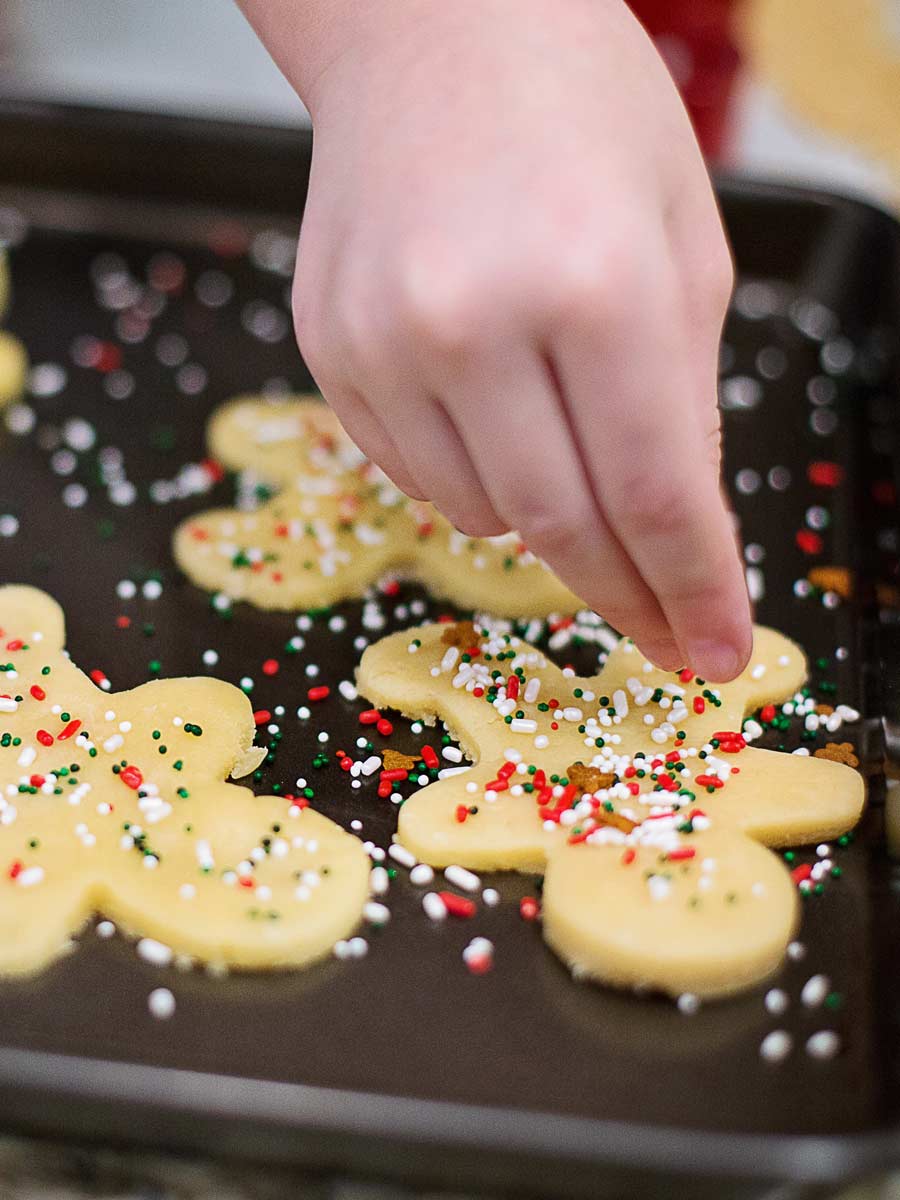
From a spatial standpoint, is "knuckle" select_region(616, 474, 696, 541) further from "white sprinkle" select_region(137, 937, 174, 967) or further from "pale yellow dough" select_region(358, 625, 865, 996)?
"white sprinkle" select_region(137, 937, 174, 967)

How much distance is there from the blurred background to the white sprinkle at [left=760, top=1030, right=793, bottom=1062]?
1.47 m

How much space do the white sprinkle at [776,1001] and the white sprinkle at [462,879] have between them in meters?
0.21

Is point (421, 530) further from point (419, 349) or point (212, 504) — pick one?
point (419, 349)

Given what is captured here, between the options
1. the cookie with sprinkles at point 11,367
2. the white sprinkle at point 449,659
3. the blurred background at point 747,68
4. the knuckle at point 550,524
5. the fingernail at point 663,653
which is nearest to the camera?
the knuckle at point 550,524

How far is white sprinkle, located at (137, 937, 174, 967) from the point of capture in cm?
89

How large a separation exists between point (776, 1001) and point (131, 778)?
0.48m

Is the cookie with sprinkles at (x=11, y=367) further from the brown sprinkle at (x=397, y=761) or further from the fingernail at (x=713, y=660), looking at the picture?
the fingernail at (x=713, y=660)

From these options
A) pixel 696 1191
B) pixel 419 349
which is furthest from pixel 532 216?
pixel 696 1191

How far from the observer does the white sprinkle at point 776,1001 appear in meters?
0.87

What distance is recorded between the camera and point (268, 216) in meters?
1.65

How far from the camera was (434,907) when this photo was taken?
0.93 m

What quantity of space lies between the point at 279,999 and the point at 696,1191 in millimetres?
284

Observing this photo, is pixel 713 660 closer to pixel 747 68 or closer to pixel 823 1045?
pixel 823 1045

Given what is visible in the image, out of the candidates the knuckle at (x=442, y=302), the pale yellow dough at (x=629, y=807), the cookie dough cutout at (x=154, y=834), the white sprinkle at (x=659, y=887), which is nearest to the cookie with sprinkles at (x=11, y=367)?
the cookie dough cutout at (x=154, y=834)
